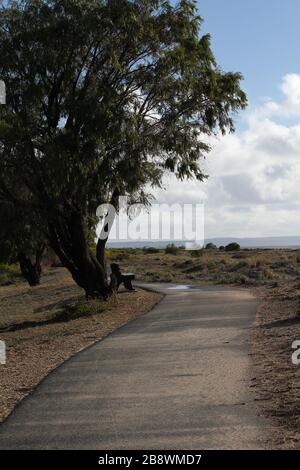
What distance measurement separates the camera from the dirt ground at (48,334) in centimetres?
1076

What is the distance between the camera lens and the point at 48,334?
17.4 meters

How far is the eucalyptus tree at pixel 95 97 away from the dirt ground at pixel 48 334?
2.94 meters

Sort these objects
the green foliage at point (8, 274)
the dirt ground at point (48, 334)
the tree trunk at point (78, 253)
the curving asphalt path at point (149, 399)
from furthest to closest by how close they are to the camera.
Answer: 1. the green foliage at point (8, 274)
2. the tree trunk at point (78, 253)
3. the dirt ground at point (48, 334)
4. the curving asphalt path at point (149, 399)

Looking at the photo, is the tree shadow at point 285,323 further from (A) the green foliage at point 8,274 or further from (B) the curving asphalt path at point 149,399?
(A) the green foliage at point 8,274

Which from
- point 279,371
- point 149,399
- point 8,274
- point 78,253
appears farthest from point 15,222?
point 8,274

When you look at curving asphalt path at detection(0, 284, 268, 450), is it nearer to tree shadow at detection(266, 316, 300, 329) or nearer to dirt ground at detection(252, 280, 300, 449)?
dirt ground at detection(252, 280, 300, 449)

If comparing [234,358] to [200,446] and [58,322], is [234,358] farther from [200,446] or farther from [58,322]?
[58,322]

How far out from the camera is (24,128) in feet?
63.2

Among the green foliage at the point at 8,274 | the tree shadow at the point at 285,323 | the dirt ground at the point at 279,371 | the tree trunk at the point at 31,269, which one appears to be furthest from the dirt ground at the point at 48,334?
the green foliage at the point at 8,274

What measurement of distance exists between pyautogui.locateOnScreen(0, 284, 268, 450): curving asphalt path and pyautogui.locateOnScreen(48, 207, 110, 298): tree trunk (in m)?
7.99

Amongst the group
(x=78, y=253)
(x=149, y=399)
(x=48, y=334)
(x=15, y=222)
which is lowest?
(x=48, y=334)

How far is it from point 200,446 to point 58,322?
14.4 meters

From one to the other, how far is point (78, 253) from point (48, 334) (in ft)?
19.7

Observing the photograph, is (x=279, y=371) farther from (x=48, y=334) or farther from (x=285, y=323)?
(x=48, y=334)
